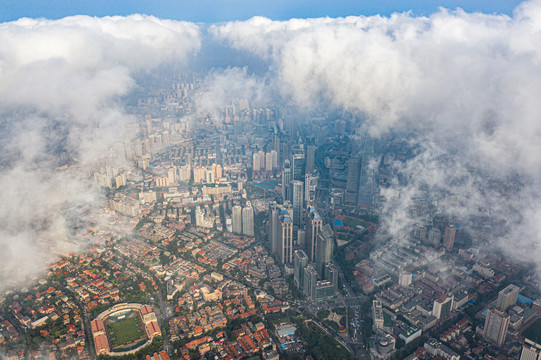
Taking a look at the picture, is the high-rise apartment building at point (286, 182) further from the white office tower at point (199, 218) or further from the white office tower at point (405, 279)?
the white office tower at point (405, 279)

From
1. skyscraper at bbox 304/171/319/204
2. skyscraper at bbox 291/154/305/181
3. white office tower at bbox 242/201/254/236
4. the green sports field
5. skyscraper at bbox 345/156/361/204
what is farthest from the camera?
skyscraper at bbox 291/154/305/181

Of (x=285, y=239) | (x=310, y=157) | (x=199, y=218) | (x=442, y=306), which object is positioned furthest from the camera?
(x=310, y=157)

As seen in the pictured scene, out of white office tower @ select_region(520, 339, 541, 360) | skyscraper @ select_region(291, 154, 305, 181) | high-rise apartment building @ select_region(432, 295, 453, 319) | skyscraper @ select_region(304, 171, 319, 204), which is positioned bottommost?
high-rise apartment building @ select_region(432, 295, 453, 319)

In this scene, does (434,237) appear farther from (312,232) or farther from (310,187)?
(310,187)

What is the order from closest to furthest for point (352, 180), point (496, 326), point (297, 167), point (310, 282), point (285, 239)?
1. point (496, 326)
2. point (310, 282)
3. point (285, 239)
4. point (352, 180)
5. point (297, 167)

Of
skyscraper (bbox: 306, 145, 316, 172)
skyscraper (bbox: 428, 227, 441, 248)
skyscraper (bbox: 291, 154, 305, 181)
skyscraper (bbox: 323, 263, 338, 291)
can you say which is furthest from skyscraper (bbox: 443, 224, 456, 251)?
skyscraper (bbox: 306, 145, 316, 172)

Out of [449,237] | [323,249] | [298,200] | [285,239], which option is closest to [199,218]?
[298,200]

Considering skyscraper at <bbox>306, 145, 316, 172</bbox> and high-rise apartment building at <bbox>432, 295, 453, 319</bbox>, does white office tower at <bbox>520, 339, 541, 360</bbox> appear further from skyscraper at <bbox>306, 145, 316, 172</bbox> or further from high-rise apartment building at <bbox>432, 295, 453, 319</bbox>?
skyscraper at <bbox>306, 145, 316, 172</bbox>
